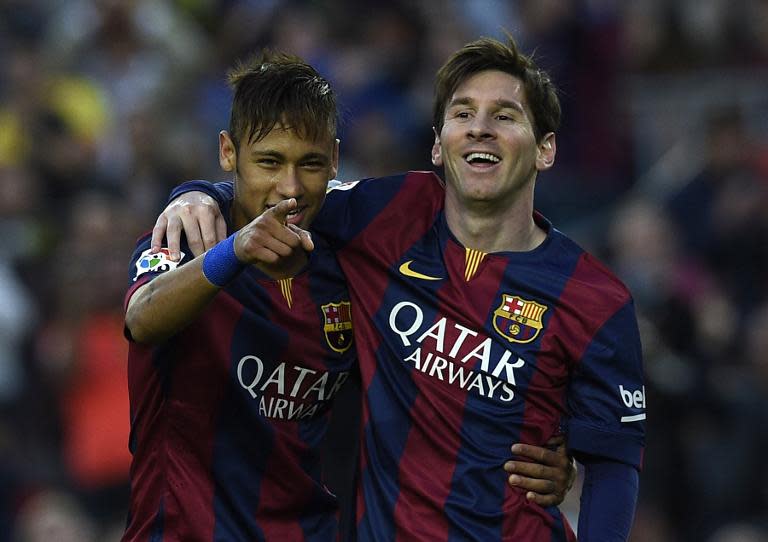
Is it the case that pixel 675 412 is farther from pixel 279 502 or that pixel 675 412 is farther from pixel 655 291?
pixel 279 502

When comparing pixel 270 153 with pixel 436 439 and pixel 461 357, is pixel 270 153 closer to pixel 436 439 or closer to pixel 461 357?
pixel 461 357

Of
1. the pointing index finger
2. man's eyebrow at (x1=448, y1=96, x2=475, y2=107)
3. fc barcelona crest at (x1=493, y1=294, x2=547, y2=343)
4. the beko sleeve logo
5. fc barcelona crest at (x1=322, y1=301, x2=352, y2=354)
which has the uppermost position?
man's eyebrow at (x1=448, y1=96, x2=475, y2=107)

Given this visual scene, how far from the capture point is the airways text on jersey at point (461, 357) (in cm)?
432

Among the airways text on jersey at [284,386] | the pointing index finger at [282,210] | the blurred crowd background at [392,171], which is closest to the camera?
the pointing index finger at [282,210]

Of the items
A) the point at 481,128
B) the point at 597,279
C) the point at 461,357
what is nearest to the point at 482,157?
the point at 481,128

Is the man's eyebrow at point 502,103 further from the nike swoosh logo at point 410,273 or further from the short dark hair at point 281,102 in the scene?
the nike swoosh logo at point 410,273

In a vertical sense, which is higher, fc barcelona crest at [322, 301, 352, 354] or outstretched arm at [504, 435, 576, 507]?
fc barcelona crest at [322, 301, 352, 354]

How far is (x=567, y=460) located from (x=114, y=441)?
13.2ft

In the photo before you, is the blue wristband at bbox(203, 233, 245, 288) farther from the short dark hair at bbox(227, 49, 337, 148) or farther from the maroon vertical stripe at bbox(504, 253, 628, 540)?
the maroon vertical stripe at bbox(504, 253, 628, 540)

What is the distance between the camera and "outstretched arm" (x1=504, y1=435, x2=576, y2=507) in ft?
14.1

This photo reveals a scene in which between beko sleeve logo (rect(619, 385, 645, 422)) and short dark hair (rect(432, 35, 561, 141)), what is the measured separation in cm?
82

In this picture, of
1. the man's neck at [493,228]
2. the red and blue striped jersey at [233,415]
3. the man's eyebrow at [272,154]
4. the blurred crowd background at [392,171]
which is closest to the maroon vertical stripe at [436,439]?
the man's neck at [493,228]

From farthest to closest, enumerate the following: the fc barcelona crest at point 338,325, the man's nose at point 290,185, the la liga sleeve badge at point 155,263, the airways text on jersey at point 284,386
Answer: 1. the fc barcelona crest at point 338,325
2. the airways text on jersey at point 284,386
3. the man's nose at point 290,185
4. the la liga sleeve badge at point 155,263

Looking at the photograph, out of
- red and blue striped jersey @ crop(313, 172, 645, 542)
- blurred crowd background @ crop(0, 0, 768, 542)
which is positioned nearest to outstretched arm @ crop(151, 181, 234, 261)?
red and blue striped jersey @ crop(313, 172, 645, 542)
